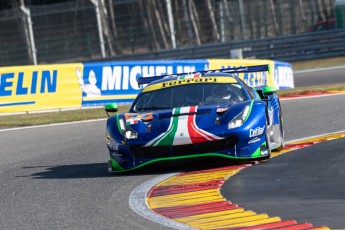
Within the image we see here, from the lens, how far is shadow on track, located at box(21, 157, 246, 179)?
10352 millimetres

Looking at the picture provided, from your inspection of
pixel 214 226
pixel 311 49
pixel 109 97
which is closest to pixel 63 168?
pixel 214 226

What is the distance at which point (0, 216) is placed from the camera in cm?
816

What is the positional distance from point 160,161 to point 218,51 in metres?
21.4

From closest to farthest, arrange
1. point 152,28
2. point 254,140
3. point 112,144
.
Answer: point 254,140 → point 112,144 → point 152,28

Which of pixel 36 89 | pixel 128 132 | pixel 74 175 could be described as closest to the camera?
pixel 128 132

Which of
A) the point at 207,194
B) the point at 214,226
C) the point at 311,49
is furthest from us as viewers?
the point at 311,49

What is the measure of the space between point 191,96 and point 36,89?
1026 centimetres

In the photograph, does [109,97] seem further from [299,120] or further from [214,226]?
[214,226]

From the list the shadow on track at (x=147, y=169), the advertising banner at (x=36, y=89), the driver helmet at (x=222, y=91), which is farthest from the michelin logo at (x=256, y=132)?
the advertising banner at (x=36, y=89)

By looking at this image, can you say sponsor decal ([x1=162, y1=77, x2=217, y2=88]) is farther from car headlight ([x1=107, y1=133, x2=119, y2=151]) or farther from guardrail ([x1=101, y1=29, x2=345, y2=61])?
guardrail ([x1=101, y1=29, x2=345, y2=61])

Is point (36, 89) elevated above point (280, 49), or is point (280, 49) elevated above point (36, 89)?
point (36, 89)

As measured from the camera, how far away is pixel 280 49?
1215 inches

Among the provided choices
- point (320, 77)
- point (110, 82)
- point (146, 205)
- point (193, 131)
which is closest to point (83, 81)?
point (110, 82)

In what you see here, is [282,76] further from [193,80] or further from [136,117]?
[136,117]
